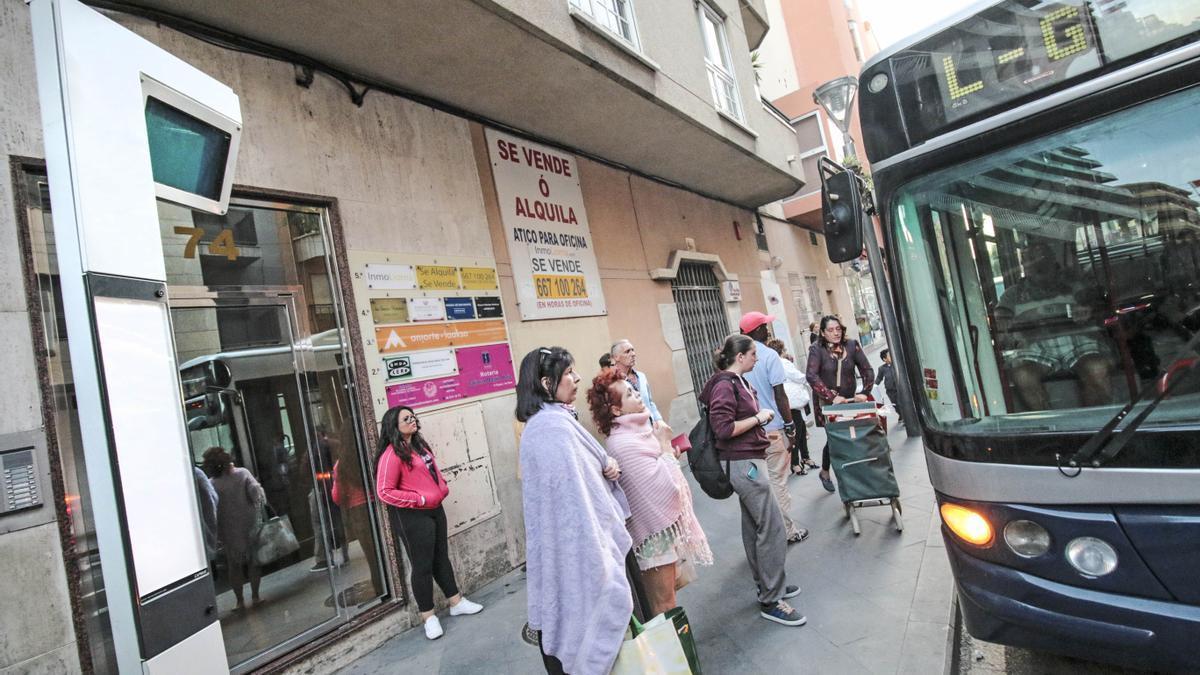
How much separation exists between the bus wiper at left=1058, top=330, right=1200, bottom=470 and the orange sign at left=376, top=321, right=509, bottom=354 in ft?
14.0

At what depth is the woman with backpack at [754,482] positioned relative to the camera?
3.57m

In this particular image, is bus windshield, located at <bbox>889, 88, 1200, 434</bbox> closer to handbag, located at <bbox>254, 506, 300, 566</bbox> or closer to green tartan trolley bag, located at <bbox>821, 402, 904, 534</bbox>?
green tartan trolley bag, located at <bbox>821, 402, 904, 534</bbox>

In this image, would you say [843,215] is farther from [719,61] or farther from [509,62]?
[719,61]

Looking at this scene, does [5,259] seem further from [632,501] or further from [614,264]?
[614,264]

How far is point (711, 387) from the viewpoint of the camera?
3.77 m

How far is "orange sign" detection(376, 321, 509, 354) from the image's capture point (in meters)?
4.80

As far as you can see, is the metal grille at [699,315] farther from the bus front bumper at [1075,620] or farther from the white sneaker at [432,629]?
the bus front bumper at [1075,620]

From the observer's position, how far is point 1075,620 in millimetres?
2123

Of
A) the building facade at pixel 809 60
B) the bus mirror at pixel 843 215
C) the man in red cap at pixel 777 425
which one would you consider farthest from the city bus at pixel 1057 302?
the building facade at pixel 809 60

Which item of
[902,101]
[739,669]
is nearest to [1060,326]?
[902,101]

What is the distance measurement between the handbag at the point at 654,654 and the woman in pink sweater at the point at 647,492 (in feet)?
2.78

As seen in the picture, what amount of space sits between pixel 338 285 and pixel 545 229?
2651 millimetres

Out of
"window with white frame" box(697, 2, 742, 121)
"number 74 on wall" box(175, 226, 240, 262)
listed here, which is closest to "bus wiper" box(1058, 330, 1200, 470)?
"number 74 on wall" box(175, 226, 240, 262)

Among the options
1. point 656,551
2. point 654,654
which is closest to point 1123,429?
point 654,654
